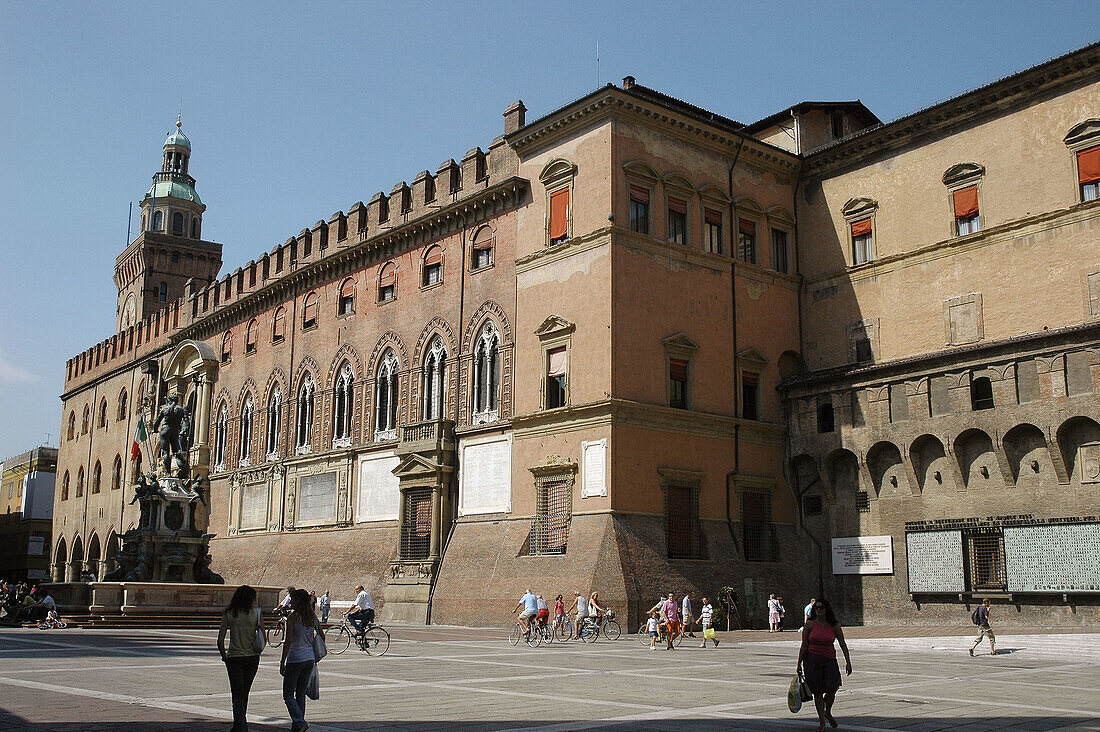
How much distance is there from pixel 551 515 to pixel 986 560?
11885 millimetres

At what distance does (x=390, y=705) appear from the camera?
1259 centimetres

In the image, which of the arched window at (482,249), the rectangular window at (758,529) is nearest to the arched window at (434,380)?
the arched window at (482,249)

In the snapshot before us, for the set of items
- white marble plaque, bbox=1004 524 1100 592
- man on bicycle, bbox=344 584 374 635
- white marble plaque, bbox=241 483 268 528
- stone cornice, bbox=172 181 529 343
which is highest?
stone cornice, bbox=172 181 529 343

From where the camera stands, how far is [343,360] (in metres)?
42.0

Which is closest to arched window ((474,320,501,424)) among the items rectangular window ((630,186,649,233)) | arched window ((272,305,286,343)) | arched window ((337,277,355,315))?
rectangular window ((630,186,649,233))

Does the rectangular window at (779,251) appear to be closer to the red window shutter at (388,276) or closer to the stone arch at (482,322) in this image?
the stone arch at (482,322)

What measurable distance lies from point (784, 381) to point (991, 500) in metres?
7.94

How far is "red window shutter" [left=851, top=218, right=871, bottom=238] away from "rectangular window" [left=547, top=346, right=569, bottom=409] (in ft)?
34.2

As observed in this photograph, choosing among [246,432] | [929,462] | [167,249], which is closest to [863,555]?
[929,462]

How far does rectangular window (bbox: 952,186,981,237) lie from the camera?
101 feet

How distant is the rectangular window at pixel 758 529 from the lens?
32438mm

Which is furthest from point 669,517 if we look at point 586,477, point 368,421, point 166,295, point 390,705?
point 166,295

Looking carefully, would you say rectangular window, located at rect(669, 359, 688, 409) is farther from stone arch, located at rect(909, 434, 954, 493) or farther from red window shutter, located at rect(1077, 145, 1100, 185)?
red window shutter, located at rect(1077, 145, 1100, 185)

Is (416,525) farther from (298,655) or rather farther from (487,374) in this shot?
(298,655)
